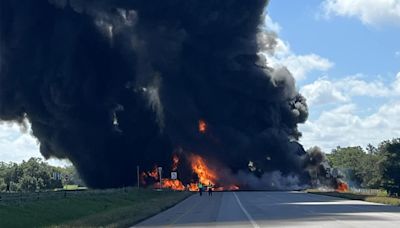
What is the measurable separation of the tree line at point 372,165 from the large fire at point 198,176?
2250cm

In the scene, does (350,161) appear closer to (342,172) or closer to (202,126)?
(342,172)

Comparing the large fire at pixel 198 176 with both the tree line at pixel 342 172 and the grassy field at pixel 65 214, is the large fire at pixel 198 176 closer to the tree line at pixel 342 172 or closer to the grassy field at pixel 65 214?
the tree line at pixel 342 172

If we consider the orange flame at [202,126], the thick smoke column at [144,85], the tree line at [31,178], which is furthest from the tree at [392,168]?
the tree line at [31,178]

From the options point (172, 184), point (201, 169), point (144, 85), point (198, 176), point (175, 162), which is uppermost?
point (144, 85)

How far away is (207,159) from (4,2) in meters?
36.1

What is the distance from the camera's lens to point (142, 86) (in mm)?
100125

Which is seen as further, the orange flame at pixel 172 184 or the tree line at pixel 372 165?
the orange flame at pixel 172 184

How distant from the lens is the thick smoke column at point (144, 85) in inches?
3674

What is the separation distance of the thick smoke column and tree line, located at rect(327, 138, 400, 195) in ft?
54.1

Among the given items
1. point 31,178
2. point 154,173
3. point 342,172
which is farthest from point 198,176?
point 342,172

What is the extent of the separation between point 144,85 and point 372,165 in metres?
49.1

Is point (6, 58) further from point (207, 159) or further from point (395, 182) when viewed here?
point (395, 182)

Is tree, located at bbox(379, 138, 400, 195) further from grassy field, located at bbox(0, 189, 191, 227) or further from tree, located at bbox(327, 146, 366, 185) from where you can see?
tree, located at bbox(327, 146, 366, 185)

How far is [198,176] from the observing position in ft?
345
